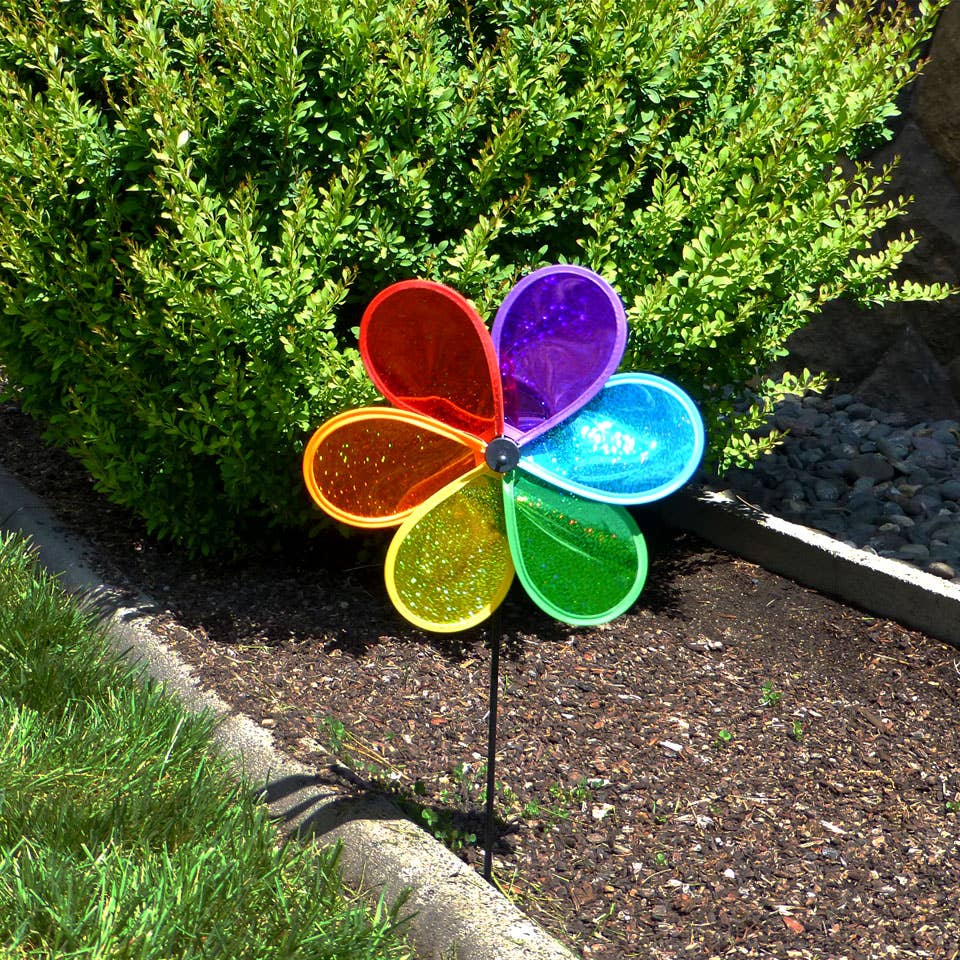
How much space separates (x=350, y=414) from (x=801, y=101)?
1876 millimetres

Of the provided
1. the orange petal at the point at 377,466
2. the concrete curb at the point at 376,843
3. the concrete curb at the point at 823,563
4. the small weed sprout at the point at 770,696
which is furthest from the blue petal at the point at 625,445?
the concrete curb at the point at 823,563

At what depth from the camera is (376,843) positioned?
2551 mm

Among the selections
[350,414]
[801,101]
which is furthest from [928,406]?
[350,414]

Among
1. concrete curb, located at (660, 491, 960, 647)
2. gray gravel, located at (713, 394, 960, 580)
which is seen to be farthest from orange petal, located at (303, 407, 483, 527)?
gray gravel, located at (713, 394, 960, 580)

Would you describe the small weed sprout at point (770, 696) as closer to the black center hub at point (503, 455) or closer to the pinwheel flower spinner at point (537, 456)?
the pinwheel flower spinner at point (537, 456)

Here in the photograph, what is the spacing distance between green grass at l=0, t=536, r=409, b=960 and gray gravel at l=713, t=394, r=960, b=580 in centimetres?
244

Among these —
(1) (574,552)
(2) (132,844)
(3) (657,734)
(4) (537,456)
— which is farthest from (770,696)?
(2) (132,844)

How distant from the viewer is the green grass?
84.3 inches

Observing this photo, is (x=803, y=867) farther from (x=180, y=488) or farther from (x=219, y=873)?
(x=180, y=488)

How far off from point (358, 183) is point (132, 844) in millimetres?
1754

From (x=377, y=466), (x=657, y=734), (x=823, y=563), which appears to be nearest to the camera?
(x=377, y=466)

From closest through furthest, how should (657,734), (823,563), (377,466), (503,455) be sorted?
(503,455)
(377,466)
(657,734)
(823,563)

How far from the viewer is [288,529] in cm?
424

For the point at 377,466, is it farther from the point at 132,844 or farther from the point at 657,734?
the point at 657,734
